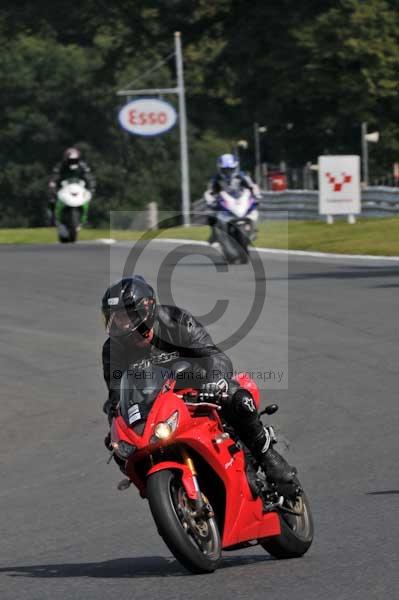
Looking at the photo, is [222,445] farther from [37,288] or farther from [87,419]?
[37,288]

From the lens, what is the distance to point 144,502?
29.2 ft

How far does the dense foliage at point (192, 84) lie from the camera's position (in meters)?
49.8

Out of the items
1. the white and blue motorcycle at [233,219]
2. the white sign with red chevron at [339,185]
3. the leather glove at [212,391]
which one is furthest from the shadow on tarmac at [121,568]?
the white sign with red chevron at [339,185]

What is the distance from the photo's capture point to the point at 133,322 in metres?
6.81

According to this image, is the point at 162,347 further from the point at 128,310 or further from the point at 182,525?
the point at 182,525

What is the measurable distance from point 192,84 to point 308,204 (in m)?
49.0

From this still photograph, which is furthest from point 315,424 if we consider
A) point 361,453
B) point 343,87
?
point 343,87

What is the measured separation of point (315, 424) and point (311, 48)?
40.0m

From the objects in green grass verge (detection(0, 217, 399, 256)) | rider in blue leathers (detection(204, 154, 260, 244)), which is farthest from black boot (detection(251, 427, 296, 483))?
green grass verge (detection(0, 217, 399, 256))

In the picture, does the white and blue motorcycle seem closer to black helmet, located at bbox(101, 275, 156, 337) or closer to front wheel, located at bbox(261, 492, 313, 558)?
front wheel, located at bbox(261, 492, 313, 558)

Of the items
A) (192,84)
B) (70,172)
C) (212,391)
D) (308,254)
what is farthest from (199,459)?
(192,84)

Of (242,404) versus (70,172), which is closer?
(242,404)

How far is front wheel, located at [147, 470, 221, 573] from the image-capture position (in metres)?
6.30

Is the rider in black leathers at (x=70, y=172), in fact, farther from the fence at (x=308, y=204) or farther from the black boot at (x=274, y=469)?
the black boot at (x=274, y=469)
